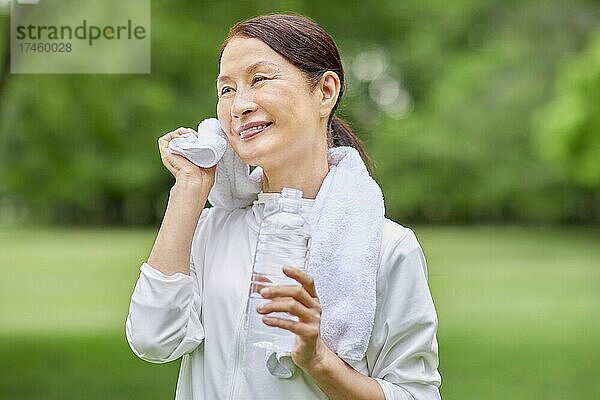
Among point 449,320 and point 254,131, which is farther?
point 449,320

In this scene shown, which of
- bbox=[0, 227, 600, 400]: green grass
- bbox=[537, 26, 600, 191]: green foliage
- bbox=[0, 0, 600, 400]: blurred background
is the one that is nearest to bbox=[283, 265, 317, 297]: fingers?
bbox=[0, 0, 600, 400]: blurred background

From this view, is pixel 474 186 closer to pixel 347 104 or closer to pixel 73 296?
pixel 73 296

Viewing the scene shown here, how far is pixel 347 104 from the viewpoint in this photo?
5.33ft

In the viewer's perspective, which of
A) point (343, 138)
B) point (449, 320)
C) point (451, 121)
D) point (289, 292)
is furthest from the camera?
point (451, 121)

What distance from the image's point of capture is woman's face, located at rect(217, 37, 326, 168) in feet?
4.20

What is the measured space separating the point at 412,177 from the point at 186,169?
21663 mm

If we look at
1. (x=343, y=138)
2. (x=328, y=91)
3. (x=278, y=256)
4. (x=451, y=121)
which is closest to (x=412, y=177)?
(x=451, y=121)

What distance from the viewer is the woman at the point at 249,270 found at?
126 cm

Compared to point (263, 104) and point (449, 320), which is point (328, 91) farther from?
point (449, 320)

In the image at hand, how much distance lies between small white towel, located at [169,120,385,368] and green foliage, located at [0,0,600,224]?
1013cm

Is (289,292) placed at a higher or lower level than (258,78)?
lower

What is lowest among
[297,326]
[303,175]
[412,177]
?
[412,177]

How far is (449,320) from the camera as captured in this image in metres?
11.2

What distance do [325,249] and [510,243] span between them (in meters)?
21.0
